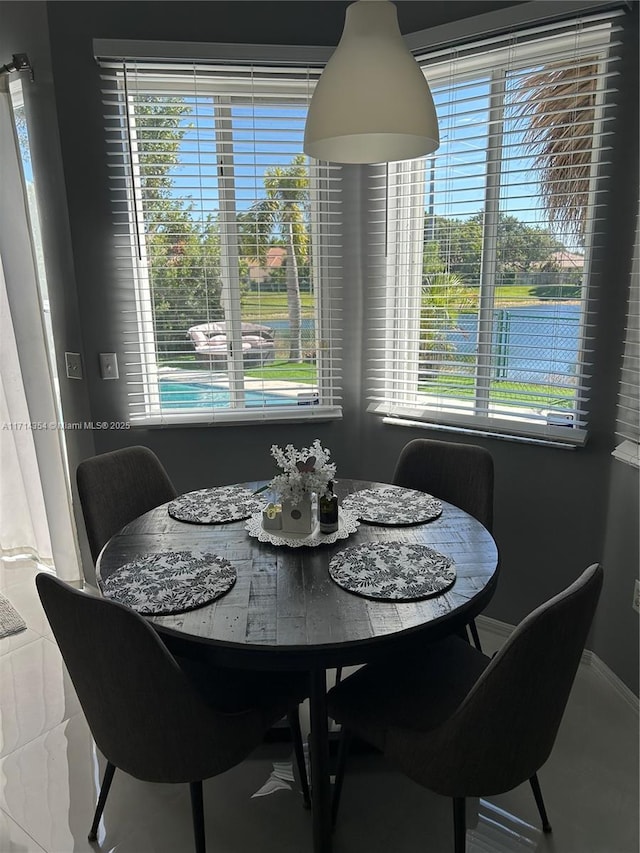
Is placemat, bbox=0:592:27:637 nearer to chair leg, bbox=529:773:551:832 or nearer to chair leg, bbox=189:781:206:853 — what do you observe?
chair leg, bbox=189:781:206:853

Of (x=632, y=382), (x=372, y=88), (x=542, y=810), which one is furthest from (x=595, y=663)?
(x=372, y=88)

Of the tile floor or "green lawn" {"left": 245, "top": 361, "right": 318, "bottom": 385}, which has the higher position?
"green lawn" {"left": 245, "top": 361, "right": 318, "bottom": 385}

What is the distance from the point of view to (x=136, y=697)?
126cm

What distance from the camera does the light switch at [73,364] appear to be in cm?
266

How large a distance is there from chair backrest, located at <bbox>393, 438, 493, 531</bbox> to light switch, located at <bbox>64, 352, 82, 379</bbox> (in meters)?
1.48

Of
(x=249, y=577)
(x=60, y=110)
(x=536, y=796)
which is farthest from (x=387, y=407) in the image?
(x=60, y=110)

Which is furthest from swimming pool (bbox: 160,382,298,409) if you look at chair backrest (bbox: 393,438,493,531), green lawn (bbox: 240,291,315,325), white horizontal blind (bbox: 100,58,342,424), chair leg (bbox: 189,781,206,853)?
chair leg (bbox: 189,781,206,853)

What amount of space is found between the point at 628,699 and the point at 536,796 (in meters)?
0.72

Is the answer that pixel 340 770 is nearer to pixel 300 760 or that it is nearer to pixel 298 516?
pixel 300 760

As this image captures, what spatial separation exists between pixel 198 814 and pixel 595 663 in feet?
5.43

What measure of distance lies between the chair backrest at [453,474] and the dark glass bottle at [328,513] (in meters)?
0.64

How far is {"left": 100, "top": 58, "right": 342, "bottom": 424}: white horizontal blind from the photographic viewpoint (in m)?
2.51

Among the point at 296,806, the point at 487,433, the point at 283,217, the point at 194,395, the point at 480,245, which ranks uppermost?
the point at 283,217

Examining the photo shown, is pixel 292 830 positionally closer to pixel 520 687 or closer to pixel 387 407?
pixel 520 687
